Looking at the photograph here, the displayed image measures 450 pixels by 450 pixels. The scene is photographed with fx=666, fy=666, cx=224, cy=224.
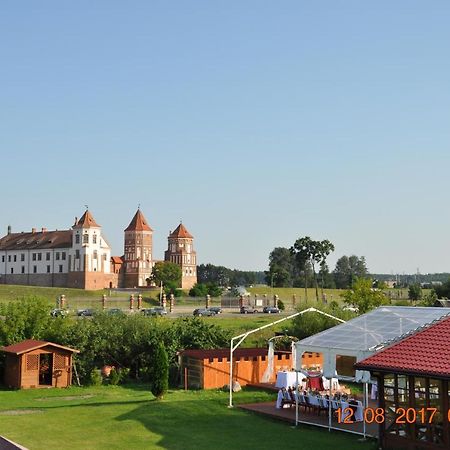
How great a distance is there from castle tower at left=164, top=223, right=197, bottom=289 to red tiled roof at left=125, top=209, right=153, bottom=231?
8.65m

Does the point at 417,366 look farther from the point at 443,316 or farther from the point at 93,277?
the point at 93,277

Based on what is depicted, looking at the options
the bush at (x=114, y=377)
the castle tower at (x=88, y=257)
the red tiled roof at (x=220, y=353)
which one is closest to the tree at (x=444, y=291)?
the red tiled roof at (x=220, y=353)

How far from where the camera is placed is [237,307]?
82062mm

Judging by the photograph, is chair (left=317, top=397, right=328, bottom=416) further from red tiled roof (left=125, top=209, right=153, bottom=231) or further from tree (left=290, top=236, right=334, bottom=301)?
red tiled roof (left=125, top=209, right=153, bottom=231)

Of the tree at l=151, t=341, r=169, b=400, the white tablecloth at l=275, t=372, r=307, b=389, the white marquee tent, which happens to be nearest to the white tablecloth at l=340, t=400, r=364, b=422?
the white marquee tent

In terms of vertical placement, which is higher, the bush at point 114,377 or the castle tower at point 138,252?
the castle tower at point 138,252

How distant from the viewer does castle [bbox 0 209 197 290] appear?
114500mm

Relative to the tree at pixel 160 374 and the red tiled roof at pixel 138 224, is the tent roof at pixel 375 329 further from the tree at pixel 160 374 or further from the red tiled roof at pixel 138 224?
the red tiled roof at pixel 138 224

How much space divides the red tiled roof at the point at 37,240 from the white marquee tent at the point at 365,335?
10075cm

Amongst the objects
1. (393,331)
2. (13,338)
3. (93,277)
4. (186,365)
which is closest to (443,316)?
(393,331)

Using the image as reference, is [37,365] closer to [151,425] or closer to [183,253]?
[151,425]

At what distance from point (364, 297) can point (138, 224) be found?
94.5 meters

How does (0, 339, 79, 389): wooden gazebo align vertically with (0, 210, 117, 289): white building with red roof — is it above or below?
below

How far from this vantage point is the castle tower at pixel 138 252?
128 meters
